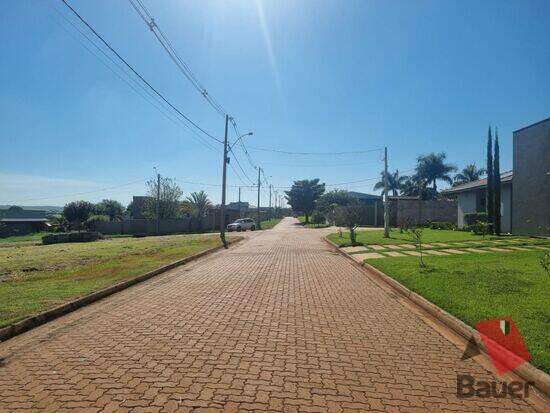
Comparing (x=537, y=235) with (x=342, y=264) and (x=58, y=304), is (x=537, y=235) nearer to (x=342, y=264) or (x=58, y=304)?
(x=342, y=264)

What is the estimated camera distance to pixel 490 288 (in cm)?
883

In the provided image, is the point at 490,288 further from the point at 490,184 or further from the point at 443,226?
the point at 443,226

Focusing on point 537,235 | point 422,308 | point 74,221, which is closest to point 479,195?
point 537,235

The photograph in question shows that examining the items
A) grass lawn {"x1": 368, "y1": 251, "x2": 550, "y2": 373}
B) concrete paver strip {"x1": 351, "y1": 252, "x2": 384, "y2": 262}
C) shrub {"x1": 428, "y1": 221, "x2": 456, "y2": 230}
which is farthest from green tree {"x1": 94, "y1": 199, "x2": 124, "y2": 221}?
grass lawn {"x1": 368, "y1": 251, "x2": 550, "y2": 373}

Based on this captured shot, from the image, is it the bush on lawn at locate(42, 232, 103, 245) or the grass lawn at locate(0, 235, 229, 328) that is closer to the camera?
the grass lawn at locate(0, 235, 229, 328)

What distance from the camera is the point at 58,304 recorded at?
8.12 meters

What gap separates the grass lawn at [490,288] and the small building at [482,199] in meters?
15.4

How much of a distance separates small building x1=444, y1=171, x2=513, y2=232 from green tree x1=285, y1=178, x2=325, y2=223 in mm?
48672

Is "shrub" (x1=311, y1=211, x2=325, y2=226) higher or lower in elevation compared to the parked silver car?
higher

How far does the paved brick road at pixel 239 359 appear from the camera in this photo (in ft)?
13.2

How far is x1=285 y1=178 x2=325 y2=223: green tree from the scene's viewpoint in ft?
280

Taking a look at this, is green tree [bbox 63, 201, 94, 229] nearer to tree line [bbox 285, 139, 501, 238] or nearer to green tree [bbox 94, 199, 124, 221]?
green tree [bbox 94, 199, 124, 221]

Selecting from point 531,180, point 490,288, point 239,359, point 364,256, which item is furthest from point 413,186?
point 239,359

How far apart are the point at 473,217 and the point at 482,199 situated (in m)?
2.75
